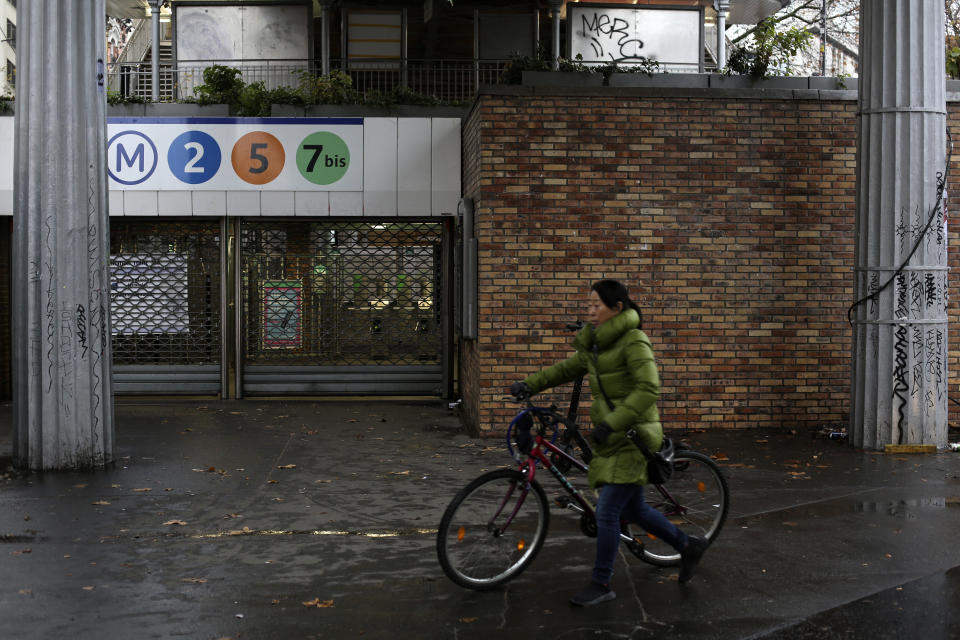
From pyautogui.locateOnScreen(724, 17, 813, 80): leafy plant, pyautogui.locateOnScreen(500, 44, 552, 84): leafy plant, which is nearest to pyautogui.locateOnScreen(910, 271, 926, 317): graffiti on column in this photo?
pyautogui.locateOnScreen(724, 17, 813, 80): leafy plant

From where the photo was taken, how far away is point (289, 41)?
64.7 ft

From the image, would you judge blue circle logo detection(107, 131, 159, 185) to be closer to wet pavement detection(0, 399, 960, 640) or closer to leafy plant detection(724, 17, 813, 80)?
wet pavement detection(0, 399, 960, 640)

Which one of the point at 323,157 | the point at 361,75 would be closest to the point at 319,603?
the point at 323,157

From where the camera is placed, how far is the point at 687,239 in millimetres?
10797

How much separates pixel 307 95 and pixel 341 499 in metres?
7.28

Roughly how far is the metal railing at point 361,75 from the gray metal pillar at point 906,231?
385 inches

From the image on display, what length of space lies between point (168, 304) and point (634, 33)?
11301 millimetres

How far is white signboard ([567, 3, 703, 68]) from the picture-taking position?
20203 millimetres

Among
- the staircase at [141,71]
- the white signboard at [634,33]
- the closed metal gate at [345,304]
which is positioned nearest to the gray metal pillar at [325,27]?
the staircase at [141,71]

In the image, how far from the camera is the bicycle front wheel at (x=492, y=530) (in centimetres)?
532

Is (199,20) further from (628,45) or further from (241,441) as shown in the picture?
(241,441)

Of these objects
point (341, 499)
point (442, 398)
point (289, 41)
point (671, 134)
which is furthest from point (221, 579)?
point (289, 41)

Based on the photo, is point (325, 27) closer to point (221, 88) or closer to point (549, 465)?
point (221, 88)

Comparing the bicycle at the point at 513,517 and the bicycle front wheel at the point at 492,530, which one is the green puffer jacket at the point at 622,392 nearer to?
the bicycle at the point at 513,517
